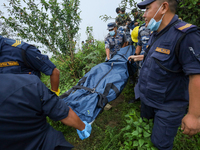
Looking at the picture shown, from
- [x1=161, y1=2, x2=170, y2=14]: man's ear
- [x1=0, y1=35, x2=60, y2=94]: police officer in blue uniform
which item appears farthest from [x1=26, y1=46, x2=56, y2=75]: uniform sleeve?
[x1=161, y1=2, x2=170, y2=14]: man's ear

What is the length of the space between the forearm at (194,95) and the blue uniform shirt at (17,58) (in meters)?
2.06

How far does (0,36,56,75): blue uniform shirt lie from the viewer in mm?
1565

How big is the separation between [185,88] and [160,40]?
65cm

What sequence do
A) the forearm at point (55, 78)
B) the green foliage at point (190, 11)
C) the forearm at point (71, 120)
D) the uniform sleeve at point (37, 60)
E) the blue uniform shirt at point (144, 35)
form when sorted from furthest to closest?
the blue uniform shirt at point (144, 35) → the forearm at point (55, 78) → the uniform sleeve at point (37, 60) → the green foliage at point (190, 11) → the forearm at point (71, 120)

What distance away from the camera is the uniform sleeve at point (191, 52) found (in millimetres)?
878

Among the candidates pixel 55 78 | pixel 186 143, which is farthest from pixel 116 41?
pixel 186 143

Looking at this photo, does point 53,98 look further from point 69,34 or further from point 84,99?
point 69,34

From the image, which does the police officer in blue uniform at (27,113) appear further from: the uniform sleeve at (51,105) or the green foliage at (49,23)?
the green foliage at (49,23)

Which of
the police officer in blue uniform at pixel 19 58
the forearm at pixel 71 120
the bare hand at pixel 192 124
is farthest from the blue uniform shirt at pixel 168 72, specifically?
the police officer in blue uniform at pixel 19 58

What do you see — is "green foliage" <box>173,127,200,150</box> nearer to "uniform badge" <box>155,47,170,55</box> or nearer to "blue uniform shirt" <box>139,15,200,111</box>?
"blue uniform shirt" <box>139,15,200,111</box>

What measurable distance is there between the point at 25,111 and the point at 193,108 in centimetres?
151

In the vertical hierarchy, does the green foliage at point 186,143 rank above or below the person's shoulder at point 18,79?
below

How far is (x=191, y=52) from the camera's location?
2.97 ft

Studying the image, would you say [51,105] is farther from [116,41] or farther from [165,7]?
[116,41]
